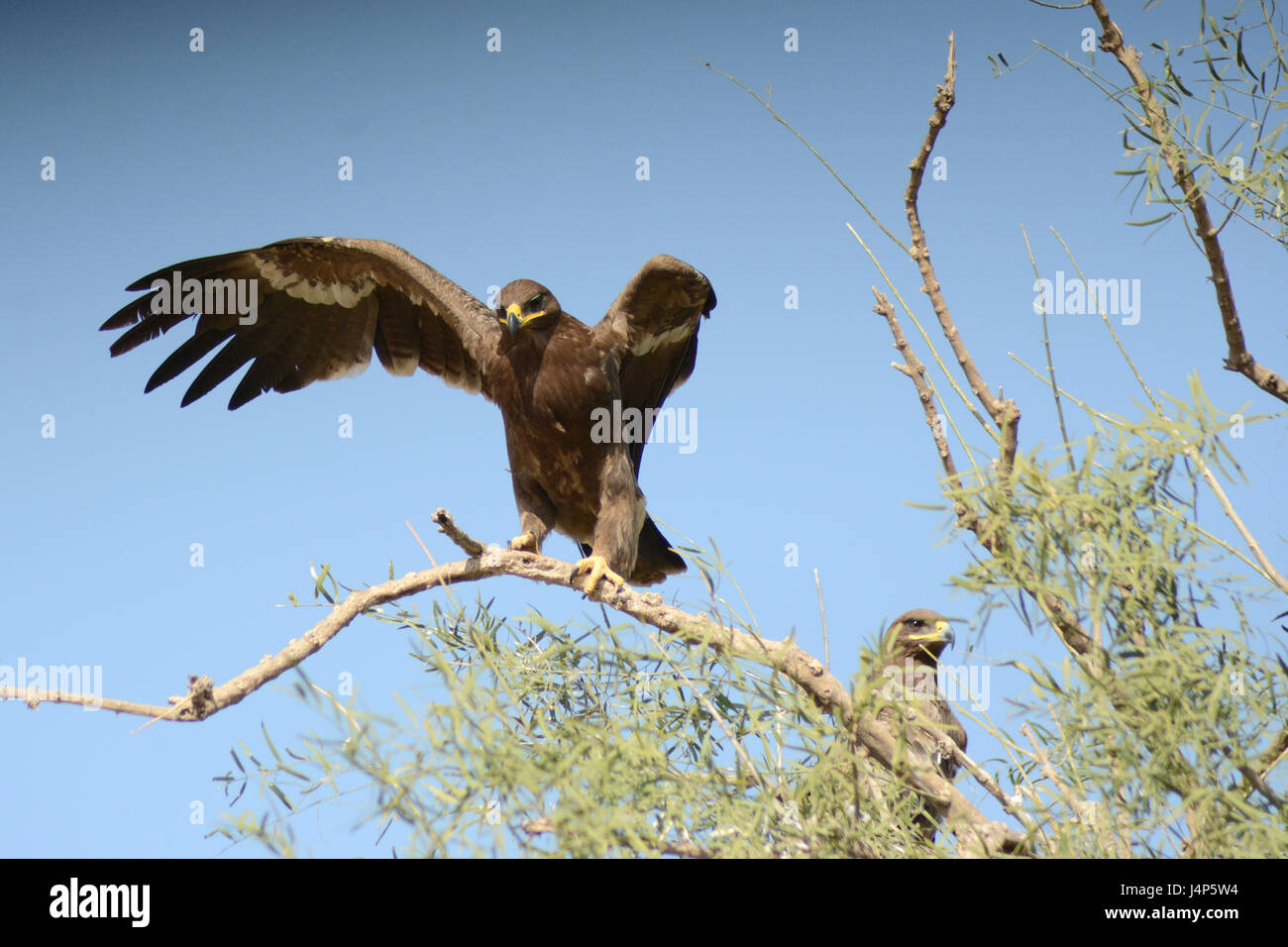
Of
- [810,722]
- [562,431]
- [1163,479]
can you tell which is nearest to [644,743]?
[810,722]

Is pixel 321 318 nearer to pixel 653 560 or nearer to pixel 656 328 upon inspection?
pixel 656 328

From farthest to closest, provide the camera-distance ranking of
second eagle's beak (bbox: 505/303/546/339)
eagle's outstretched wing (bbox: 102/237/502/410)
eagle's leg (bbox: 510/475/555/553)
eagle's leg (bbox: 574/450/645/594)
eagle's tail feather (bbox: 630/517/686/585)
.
Result: eagle's tail feather (bbox: 630/517/686/585)
eagle's outstretched wing (bbox: 102/237/502/410)
eagle's leg (bbox: 510/475/555/553)
second eagle's beak (bbox: 505/303/546/339)
eagle's leg (bbox: 574/450/645/594)

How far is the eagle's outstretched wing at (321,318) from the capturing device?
5379 mm

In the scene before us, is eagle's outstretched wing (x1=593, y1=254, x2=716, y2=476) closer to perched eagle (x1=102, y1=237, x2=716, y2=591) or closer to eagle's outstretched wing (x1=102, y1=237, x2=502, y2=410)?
perched eagle (x1=102, y1=237, x2=716, y2=591)

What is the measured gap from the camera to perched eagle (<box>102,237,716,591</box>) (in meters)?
4.87

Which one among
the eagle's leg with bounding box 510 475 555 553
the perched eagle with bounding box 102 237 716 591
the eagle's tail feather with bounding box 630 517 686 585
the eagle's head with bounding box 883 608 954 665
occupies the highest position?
the perched eagle with bounding box 102 237 716 591

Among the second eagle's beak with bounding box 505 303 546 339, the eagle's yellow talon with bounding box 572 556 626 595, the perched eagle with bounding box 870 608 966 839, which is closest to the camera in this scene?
the perched eagle with bounding box 870 608 966 839

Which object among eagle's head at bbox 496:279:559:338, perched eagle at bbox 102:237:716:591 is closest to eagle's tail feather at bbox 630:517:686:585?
perched eagle at bbox 102:237:716:591

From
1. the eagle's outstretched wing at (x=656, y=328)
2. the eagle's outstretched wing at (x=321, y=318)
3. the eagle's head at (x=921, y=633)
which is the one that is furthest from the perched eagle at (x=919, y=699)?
the eagle's outstretched wing at (x=321, y=318)

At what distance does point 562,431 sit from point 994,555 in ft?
9.79

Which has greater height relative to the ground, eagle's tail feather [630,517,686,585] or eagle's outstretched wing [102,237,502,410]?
eagle's outstretched wing [102,237,502,410]

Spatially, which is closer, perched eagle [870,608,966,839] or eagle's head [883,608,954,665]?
perched eagle [870,608,966,839]

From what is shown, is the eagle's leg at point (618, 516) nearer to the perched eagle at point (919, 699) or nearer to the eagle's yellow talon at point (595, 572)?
the eagle's yellow talon at point (595, 572)
